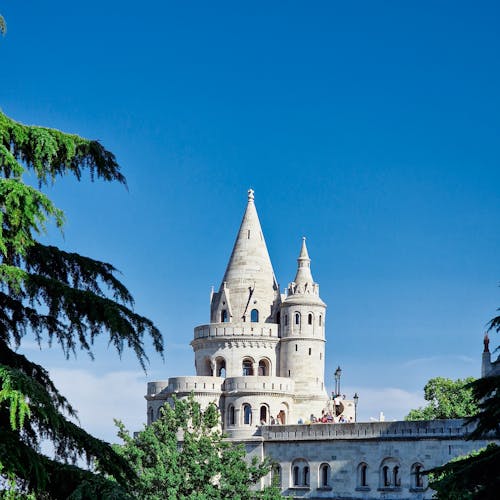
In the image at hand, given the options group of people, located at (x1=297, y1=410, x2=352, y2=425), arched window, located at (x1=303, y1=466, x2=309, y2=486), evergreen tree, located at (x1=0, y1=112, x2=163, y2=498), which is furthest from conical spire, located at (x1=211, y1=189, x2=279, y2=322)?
evergreen tree, located at (x1=0, y1=112, x2=163, y2=498)

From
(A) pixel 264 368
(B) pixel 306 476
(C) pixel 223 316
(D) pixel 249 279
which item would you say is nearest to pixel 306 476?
(B) pixel 306 476

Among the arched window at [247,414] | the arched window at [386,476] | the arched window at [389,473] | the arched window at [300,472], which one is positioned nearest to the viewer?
the arched window at [389,473]

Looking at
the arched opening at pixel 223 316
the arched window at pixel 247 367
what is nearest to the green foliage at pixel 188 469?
the arched window at pixel 247 367

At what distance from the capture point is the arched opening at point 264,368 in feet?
232

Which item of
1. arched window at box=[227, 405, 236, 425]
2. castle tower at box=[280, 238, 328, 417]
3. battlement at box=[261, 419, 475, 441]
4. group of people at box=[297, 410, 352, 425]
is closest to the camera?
battlement at box=[261, 419, 475, 441]

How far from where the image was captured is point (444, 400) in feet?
266

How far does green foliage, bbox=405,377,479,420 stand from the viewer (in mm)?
78375

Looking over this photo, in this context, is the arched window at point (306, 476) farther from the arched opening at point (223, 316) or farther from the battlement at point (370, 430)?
the arched opening at point (223, 316)

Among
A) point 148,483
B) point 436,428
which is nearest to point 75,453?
point 148,483

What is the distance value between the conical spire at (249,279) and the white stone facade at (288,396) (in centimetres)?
6

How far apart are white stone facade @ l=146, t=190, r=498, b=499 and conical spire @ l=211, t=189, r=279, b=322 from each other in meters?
0.06

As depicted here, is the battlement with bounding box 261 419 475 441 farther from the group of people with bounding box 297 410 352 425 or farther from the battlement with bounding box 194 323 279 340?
the battlement with bounding box 194 323 279 340

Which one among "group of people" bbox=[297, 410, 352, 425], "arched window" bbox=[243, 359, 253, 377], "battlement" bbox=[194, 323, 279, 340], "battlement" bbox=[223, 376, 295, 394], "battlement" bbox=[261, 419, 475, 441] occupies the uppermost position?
"battlement" bbox=[194, 323, 279, 340]

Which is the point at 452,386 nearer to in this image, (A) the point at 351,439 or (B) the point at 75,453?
(A) the point at 351,439
